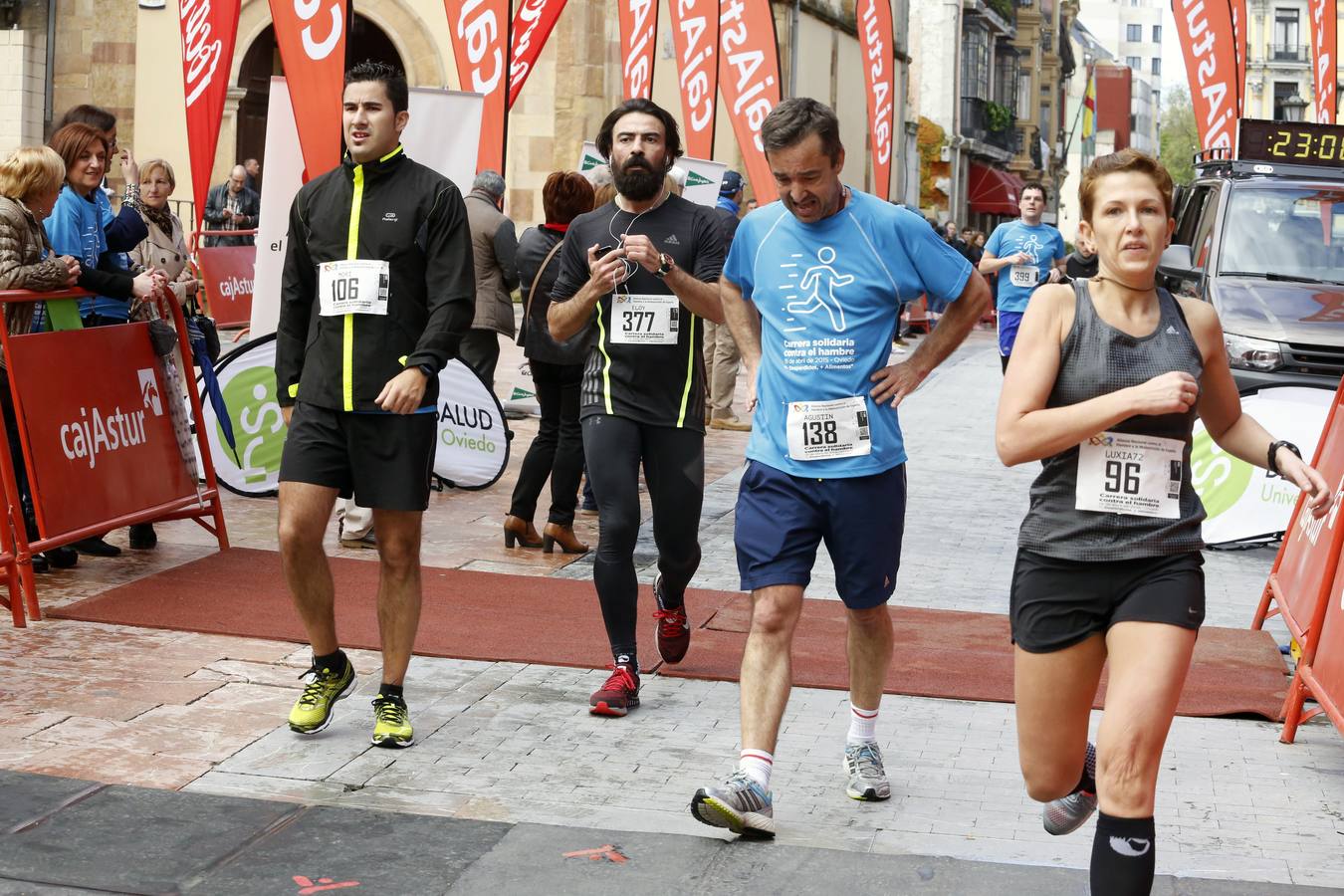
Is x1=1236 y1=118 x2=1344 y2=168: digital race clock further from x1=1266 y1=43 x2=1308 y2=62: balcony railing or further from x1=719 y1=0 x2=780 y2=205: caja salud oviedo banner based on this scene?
x1=1266 y1=43 x2=1308 y2=62: balcony railing

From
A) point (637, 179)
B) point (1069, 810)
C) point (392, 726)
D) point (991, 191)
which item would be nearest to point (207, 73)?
point (637, 179)

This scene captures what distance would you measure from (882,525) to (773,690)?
57 cm

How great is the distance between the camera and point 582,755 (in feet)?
18.2

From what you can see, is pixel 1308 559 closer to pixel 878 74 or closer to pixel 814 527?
pixel 814 527

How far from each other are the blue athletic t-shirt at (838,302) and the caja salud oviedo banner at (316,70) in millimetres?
4615

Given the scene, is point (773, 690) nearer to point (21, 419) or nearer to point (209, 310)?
point (21, 419)

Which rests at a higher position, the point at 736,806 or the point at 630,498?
the point at 630,498

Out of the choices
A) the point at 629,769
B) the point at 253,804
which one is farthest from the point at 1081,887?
the point at 253,804

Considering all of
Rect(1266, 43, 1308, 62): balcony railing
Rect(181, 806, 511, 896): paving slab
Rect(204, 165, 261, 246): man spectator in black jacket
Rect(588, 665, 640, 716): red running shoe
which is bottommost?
Rect(181, 806, 511, 896): paving slab

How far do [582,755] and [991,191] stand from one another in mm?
53364

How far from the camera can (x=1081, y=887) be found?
446 centimetres

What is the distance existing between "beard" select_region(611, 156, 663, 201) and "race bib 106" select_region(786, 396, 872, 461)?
1.42 metres

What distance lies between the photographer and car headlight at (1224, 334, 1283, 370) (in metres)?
11.0

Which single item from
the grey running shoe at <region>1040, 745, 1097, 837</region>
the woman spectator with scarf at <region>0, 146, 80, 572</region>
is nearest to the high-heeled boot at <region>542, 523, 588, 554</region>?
the woman spectator with scarf at <region>0, 146, 80, 572</region>
